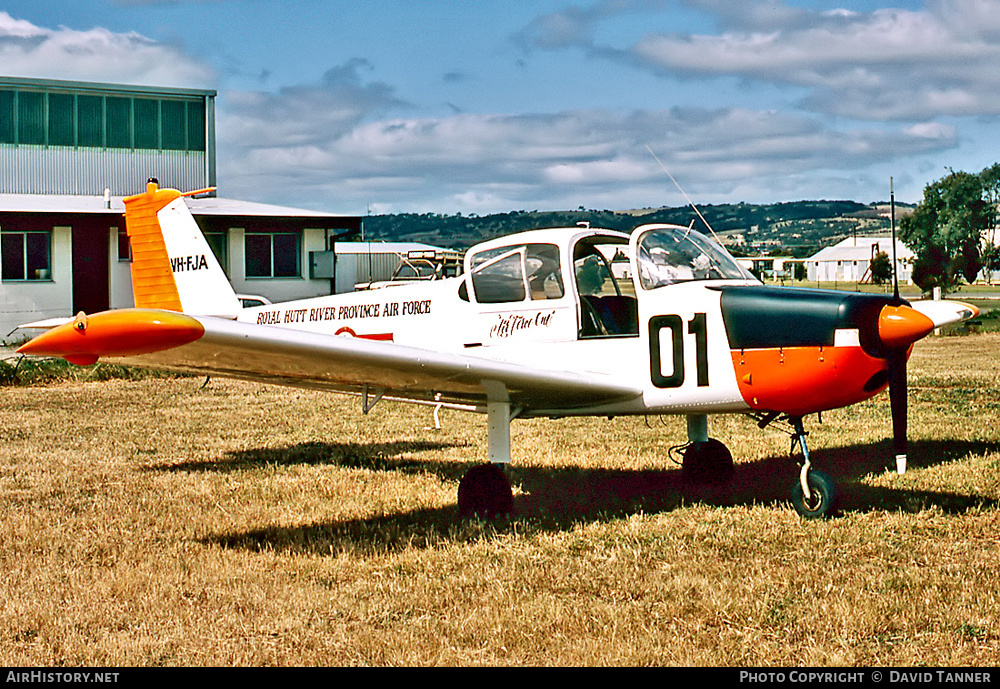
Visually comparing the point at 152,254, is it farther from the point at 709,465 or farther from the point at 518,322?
the point at 709,465

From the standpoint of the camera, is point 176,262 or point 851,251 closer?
point 176,262

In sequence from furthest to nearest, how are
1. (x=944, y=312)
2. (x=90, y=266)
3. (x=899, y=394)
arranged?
(x=90, y=266) < (x=899, y=394) < (x=944, y=312)

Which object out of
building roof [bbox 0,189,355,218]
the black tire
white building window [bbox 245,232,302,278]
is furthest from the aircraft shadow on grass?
white building window [bbox 245,232,302,278]

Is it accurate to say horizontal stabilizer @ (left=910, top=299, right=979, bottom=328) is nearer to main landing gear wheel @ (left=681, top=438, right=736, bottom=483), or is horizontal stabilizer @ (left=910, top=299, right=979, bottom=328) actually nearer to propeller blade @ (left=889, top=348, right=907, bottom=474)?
propeller blade @ (left=889, top=348, right=907, bottom=474)

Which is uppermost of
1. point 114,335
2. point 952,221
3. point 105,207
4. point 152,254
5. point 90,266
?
point 952,221

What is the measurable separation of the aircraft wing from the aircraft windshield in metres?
0.85

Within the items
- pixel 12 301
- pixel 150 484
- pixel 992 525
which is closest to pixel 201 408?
pixel 150 484

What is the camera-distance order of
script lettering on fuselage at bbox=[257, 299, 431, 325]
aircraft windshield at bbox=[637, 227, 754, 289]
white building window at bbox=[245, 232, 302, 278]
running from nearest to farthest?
aircraft windshield at bbox=[637, 227, 754, 289] → script lettering on fuselage at bbox=[257, 299, 431, 325] → white building window at bbox=[245, 232, 302, 278]

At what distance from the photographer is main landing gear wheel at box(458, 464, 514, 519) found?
24.6ft

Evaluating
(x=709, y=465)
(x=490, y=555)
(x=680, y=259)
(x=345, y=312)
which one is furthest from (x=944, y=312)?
(x=345, y=312)

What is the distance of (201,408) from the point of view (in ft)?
48.4

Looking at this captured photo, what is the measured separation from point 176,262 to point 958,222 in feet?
278

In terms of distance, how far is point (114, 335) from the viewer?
516cm

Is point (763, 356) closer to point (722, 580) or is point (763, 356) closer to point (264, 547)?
point (722, 580)
